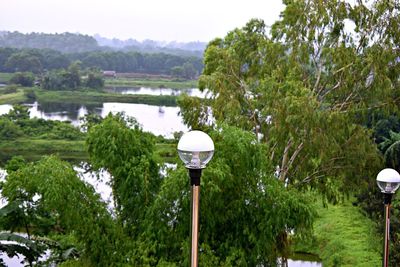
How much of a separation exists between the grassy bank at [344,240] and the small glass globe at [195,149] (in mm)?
8937

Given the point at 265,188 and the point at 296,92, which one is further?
the point at 296,92

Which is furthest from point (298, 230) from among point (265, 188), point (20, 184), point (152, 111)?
point (152, 111)

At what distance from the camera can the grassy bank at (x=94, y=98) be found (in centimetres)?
4747

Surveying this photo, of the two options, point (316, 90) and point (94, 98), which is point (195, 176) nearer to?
point (316, 90)

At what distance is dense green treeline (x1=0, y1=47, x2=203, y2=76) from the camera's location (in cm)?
6366

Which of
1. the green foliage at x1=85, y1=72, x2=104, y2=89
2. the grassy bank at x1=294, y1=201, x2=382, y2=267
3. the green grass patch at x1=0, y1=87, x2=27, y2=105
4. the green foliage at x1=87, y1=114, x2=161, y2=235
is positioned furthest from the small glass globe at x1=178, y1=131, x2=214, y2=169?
the green foliage at x1=85, y1=72, x2=104, y2=89

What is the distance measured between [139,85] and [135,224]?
58270mm

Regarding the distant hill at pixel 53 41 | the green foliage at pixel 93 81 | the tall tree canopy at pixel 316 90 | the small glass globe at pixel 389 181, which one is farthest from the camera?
the distant hill at pixel 53 41

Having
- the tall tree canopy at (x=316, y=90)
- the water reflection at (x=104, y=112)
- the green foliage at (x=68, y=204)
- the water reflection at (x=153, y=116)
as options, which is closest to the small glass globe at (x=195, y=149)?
the green foliage at (x=68, y=204)

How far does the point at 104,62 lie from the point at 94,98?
2409 centimetres

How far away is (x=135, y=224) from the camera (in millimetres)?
7051

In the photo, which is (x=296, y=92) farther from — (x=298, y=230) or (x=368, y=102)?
(x=298, y=230)

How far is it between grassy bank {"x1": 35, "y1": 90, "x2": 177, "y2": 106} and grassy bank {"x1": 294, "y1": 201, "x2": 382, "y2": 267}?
3300 centimetres

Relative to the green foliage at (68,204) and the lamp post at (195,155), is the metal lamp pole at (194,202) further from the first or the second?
the green foliage at (68,204)
